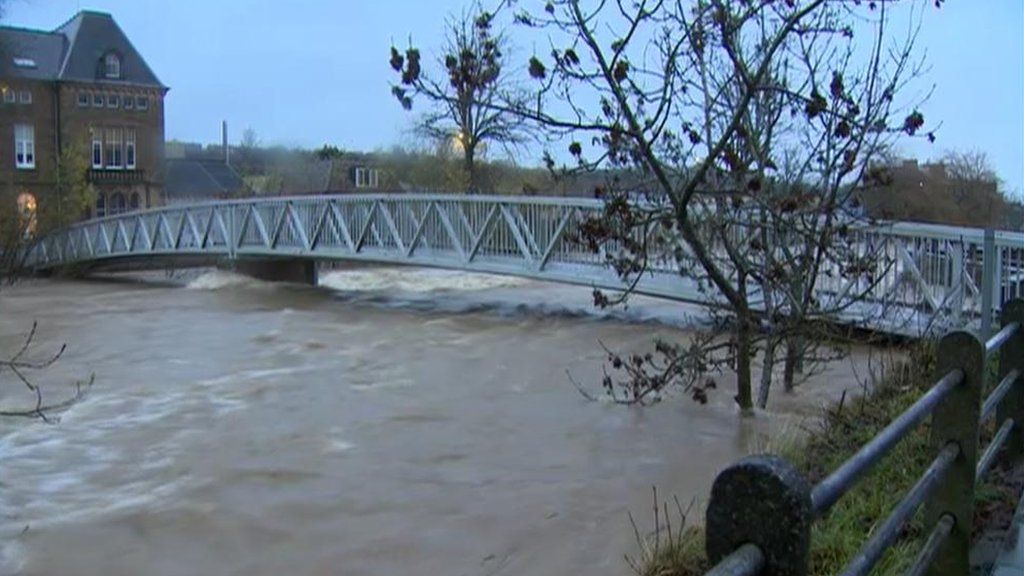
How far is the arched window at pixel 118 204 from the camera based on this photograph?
46.6 meters

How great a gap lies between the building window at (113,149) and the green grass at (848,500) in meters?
44.2

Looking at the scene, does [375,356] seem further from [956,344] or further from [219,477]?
[956,344]

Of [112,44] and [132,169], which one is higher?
[112,44]

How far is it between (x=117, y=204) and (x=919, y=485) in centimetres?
4802

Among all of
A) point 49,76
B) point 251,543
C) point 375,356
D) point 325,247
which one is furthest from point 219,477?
point 49,76

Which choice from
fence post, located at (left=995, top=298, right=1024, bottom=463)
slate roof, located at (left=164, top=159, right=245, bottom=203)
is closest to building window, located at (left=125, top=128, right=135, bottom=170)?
slate roof, located at (left=164, top=159, right=245, bottom=203)

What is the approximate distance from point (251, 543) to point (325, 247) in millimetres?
17772

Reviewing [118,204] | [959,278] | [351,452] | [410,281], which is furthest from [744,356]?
[118,204]

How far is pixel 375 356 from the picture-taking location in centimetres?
1614

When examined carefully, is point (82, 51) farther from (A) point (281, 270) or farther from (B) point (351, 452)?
(B) point (351, 452)

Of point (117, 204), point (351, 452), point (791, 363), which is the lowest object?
point (351, 452)

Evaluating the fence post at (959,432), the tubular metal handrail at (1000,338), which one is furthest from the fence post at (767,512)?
the tubular metal handrail at (1000,338)

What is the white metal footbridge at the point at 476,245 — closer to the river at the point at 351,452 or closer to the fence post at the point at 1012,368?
the river at the point at 351,452

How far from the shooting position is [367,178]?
1663 inches
